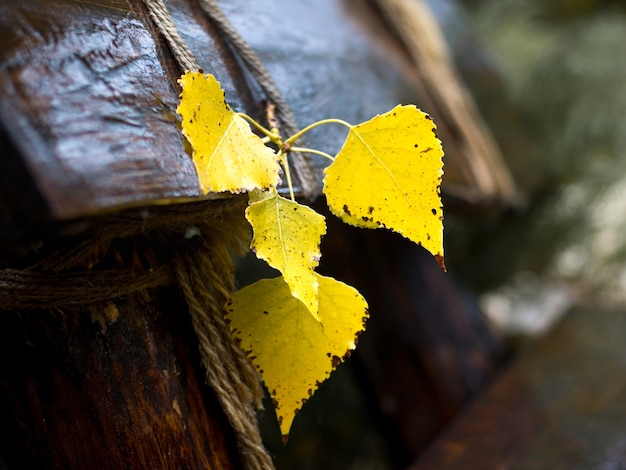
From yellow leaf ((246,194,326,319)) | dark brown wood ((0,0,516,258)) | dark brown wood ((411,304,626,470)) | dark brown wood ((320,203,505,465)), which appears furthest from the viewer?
dark brown wood ((320,203,505,465))

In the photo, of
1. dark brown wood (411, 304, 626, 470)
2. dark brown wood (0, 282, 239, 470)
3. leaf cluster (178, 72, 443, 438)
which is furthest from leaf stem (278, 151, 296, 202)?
dark brown wood (411, 304, 626, 470)

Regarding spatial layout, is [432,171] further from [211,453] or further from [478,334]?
[478,334]

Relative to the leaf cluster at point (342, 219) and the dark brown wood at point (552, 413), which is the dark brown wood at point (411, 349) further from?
the leaf cluster at point (342, 219)

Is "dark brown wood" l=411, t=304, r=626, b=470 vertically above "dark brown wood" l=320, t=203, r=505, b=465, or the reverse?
"dark brown wood" l=320, t=203, r=505, b=465

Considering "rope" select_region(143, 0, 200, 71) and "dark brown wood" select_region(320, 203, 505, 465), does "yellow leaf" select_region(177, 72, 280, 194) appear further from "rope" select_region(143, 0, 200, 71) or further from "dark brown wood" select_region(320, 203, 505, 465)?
"dark brown wood" select_region(320, 203, 505, 465)

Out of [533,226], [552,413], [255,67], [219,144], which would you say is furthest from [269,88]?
[533,226]
